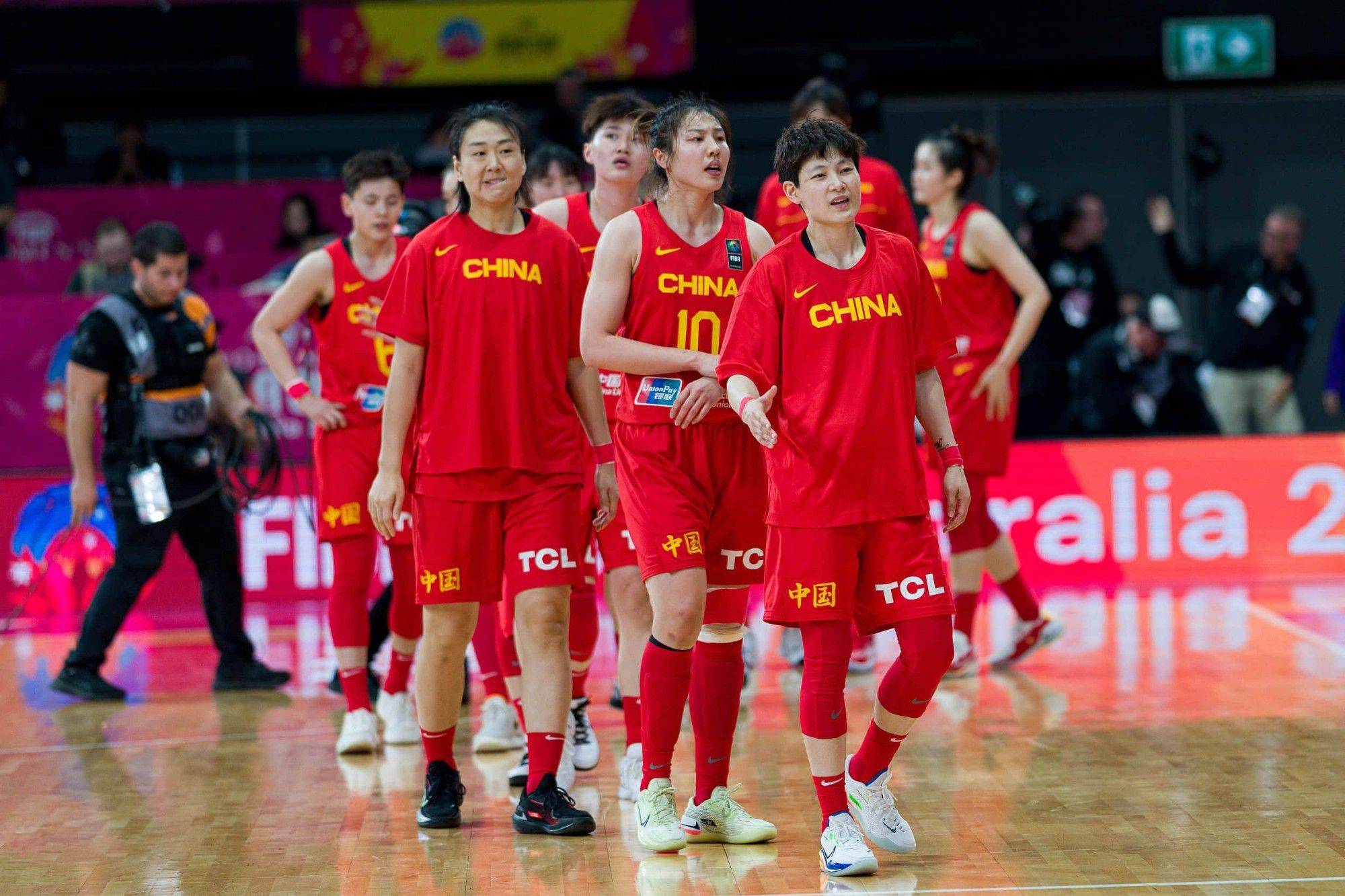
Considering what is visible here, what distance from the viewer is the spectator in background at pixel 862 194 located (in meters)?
6.79

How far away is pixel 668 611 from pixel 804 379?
27.3 inches

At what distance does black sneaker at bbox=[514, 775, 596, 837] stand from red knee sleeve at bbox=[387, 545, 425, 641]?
55.0 inches

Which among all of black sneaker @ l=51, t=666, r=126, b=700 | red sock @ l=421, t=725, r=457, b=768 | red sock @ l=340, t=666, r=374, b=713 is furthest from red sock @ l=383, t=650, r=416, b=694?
black sneaker @ l=51, t=666, r=126, b=700

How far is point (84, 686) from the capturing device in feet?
22.6

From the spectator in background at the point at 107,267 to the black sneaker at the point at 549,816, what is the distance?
20.5 ft

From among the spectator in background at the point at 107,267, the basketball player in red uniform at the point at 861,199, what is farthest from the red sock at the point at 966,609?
the spectator in background at the point at 107,267

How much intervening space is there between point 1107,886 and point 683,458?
1472 millimetres

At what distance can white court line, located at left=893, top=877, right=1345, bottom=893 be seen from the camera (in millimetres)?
3998

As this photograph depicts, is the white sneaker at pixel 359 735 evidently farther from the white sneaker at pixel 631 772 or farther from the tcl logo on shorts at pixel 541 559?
the tcl logo on shorts at pixel 541 559

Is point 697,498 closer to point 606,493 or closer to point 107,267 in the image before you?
point 606,493

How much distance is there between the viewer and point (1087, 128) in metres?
13.9

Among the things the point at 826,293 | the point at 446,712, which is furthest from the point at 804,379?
the point at 446,712

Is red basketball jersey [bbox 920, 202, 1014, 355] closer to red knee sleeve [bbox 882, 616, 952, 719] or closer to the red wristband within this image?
the red wristband

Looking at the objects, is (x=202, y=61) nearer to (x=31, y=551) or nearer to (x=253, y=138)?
(x=253, y=138)
